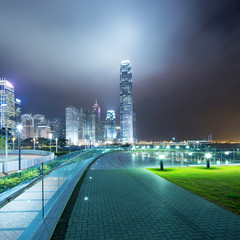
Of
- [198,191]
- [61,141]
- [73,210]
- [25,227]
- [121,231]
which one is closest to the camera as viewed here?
[25,227]

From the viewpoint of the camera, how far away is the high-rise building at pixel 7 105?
164 metres

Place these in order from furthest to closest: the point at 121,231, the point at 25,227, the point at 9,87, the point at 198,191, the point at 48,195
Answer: the point at 9,87 → the point at 198,191 → the point at 48,195 → the point at 121,231 → the point at 25,227

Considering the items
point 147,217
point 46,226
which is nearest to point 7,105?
point 46,226

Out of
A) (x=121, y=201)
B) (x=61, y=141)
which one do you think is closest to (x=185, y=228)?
(x=121, y=201)

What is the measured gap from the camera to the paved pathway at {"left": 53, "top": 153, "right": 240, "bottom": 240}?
464cm

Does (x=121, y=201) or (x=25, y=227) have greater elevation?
(x=25, y=227)

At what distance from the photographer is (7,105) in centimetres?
16950

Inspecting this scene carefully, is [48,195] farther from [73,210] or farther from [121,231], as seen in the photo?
[121,231]

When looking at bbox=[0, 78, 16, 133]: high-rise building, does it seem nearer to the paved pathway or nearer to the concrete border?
the paved pathway

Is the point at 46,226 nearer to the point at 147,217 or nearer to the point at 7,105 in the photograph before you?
the point at 147,217

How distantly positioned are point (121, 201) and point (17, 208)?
13.1ft

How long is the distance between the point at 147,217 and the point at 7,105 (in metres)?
196

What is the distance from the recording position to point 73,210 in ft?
20.7

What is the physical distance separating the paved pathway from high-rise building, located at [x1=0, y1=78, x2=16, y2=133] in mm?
185062
